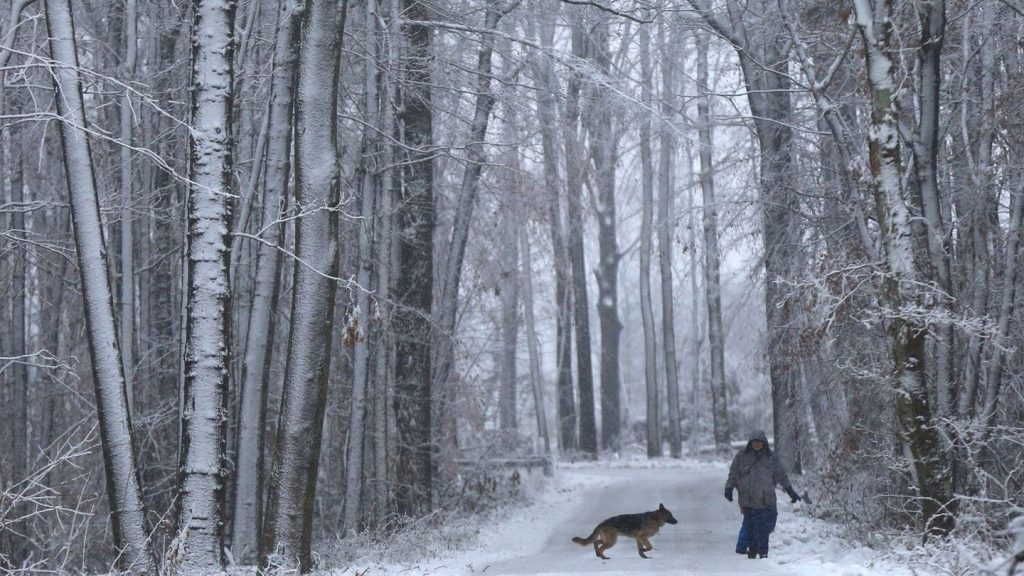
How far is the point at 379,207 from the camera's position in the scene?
16.3 metres

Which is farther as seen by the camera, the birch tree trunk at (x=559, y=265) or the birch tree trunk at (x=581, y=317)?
the birch tree trunk at (x=581, y=317)

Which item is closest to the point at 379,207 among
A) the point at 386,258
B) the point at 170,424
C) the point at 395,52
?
the point at 386,258

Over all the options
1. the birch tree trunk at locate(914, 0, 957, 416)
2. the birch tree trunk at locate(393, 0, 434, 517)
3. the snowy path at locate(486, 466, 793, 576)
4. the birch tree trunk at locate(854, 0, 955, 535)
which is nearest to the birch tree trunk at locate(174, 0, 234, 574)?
the snowy path at locate(486, 466, 793, 576)

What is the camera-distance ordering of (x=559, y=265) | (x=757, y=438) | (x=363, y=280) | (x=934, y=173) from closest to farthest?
1. (x=934, y=173)
2. (x=757, y=438)
3. (x=363, y=280)
4. (x=559, y=265)

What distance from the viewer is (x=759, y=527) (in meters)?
13.2

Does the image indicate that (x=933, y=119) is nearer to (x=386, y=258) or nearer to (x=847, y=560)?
(x=847, y=560)

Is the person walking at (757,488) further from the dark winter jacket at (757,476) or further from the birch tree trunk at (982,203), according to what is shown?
the birch tree trunk at (982,203)

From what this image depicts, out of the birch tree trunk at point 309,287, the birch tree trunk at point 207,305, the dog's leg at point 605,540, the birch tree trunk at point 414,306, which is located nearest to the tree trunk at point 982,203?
the dog's leg at point 605,540

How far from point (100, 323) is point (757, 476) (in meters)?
7.92

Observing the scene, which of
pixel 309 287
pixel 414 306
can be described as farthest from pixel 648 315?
pixel 309 287

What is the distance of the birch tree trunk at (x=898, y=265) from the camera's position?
36.6 ft

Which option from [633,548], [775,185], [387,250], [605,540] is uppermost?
[775,185]

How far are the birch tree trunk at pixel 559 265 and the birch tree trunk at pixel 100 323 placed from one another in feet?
29.8

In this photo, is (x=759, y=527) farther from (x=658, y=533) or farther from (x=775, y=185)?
(x=775, y=185)
